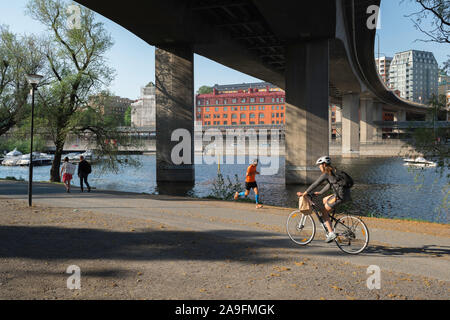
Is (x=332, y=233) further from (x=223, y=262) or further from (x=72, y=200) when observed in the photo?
(x=72, y=200)

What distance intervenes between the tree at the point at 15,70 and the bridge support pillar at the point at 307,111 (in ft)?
63.9

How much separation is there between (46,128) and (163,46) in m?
11.9

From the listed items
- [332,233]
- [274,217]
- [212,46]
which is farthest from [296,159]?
[332,233]

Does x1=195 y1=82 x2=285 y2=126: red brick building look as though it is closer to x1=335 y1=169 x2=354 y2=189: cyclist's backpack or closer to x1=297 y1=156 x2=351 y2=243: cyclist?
x1=297 y1=156 x2=351 y2=243: cyclist

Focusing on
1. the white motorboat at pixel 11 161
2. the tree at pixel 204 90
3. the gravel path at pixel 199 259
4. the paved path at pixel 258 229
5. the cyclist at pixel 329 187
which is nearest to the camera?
the gravel path at pixel 199 259

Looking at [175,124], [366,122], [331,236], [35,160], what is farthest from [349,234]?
[366,122]

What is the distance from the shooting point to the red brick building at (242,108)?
12662 centimetres

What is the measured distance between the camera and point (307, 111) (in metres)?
29.3

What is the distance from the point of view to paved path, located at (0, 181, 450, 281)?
6.95 m

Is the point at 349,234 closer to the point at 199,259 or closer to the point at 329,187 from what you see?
the point at 329,187

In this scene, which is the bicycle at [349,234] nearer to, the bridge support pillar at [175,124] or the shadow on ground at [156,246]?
the shadow on ground at [156,246]

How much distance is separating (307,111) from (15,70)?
22265 millimetres

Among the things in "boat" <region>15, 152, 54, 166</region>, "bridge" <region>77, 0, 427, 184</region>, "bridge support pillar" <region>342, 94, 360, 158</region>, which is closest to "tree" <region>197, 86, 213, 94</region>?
"bridge support pillar" <region>342, 94, 360, 158</region>

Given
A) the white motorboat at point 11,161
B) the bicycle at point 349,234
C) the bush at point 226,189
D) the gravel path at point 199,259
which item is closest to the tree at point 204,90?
the white motorboat at point 11,161
